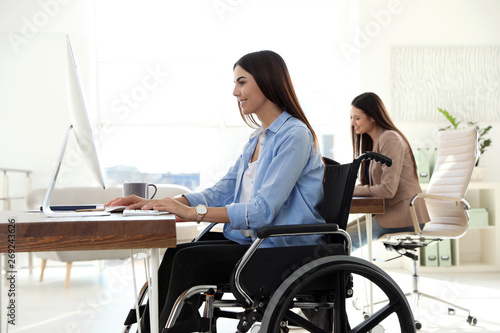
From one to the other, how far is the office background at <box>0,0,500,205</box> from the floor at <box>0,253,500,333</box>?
92 cm

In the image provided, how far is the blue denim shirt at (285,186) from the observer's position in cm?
144

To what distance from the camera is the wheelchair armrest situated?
Answer: 1296 millimetres

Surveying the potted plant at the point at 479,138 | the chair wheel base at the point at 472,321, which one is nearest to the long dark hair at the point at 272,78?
the chair wheel base at the point at 472,321

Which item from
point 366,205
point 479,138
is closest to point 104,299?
point 366,205

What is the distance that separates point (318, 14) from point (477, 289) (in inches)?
116

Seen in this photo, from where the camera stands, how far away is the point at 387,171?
9.25 ft

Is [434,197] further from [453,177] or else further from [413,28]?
[413,28]

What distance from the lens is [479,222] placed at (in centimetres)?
438

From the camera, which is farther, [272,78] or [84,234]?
[272,78]

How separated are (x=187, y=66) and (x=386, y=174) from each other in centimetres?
287

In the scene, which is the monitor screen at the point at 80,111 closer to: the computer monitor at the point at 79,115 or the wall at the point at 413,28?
the computer monitor at the point at 79,115

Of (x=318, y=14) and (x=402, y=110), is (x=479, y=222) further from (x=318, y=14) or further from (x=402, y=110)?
(x=318, y=14)

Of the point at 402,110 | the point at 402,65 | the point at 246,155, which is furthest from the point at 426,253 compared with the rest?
the point at 246,155

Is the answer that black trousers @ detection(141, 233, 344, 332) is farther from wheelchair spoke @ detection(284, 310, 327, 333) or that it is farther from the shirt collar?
the shirt collar
